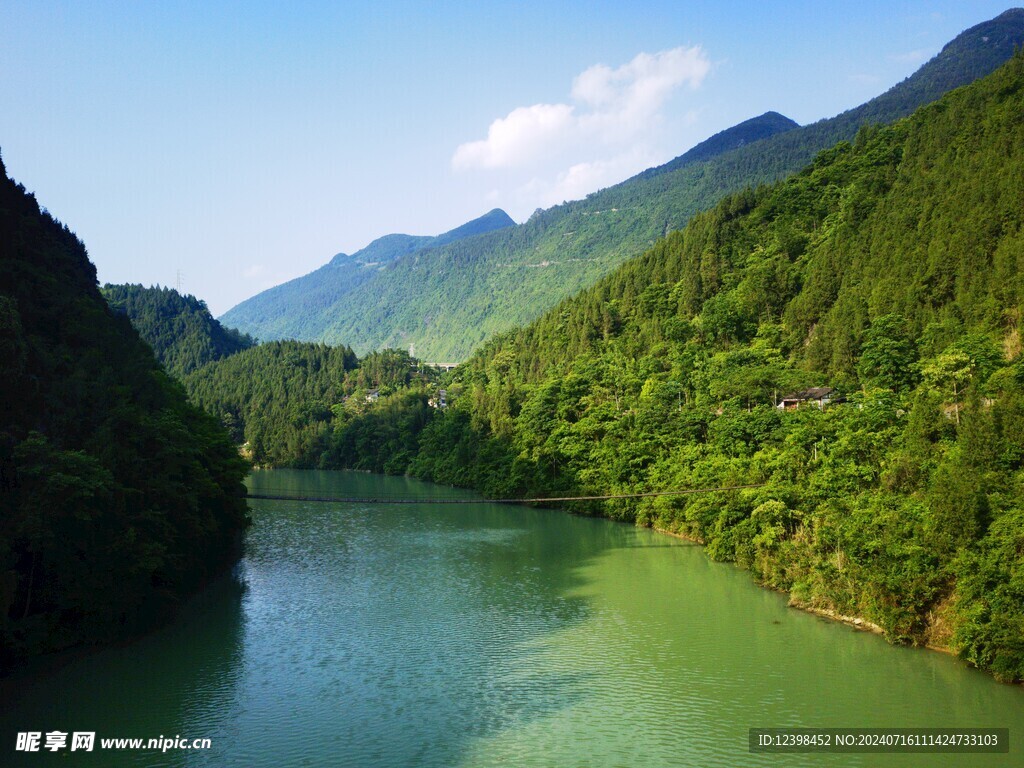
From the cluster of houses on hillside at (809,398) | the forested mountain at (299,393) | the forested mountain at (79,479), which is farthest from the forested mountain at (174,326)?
the cluster of houses on hillside at (809,398)

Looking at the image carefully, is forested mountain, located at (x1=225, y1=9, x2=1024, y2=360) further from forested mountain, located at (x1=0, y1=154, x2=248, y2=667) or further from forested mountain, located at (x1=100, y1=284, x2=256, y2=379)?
forested mountain, located at (x1=0, y1=154, x2=248, y2=667)

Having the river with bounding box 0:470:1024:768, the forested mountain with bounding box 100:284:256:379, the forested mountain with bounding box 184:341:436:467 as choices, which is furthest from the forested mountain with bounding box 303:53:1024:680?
the forested mountain with bounding box 100:284:256:379

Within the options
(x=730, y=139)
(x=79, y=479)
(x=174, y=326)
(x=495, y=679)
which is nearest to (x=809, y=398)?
(x=495, y=679)

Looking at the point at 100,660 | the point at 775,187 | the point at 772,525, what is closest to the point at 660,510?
the point at 772,525

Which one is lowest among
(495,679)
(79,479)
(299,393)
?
(495,679)

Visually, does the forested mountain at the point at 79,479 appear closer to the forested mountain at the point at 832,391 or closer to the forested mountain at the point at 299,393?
the forested mountain at the point at 832,391

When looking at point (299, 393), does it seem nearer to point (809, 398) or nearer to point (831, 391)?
point (809, 398)
